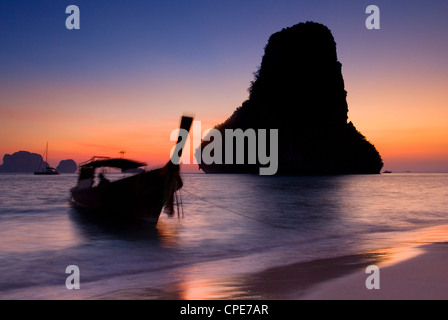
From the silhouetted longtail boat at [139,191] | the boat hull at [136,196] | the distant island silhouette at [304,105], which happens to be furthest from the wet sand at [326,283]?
the distant island silhouette at [304,105]

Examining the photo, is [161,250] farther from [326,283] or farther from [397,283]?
[397,283]

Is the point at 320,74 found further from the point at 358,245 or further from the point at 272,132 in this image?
the point at 358,245

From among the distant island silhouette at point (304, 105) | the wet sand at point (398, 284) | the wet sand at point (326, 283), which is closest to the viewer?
the wet sand at point (398, 284)

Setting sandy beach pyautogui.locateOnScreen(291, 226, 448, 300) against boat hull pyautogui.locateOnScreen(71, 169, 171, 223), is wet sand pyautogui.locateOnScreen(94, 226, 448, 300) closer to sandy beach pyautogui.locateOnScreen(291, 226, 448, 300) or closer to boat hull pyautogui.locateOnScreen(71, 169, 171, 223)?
sandy beach pyautogui.locateOnScreen(291, 226, 448, 300)

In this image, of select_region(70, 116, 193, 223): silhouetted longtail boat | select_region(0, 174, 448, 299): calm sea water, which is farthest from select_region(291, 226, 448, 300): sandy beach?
select_region(70, 116, 193, 223): silhouetted longtail boat

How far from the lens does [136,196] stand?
15812mm

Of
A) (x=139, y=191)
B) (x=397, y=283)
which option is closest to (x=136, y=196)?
(x=139, y=191)

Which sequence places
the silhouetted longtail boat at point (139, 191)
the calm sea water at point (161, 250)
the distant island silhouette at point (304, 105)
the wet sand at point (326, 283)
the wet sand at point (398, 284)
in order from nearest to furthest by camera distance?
the wet sand at point (398, 284), the wet sand at point (326, 283), the calm sea water at point (161, 250), the silhouetted longtail boat at point (139, 191), the distant island silhouette at point (304, 105)

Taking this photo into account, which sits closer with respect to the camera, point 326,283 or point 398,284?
point 398,284

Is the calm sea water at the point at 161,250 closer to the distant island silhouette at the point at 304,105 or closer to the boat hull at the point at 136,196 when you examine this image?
the boat hull at the point at 136,196

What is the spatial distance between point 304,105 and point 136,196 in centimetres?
9808

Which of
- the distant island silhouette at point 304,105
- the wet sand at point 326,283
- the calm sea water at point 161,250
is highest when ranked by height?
the distant island silhouette at point 304,105

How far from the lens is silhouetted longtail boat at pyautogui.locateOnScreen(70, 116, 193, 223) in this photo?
48.6 ft

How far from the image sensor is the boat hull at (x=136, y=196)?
14992mm
